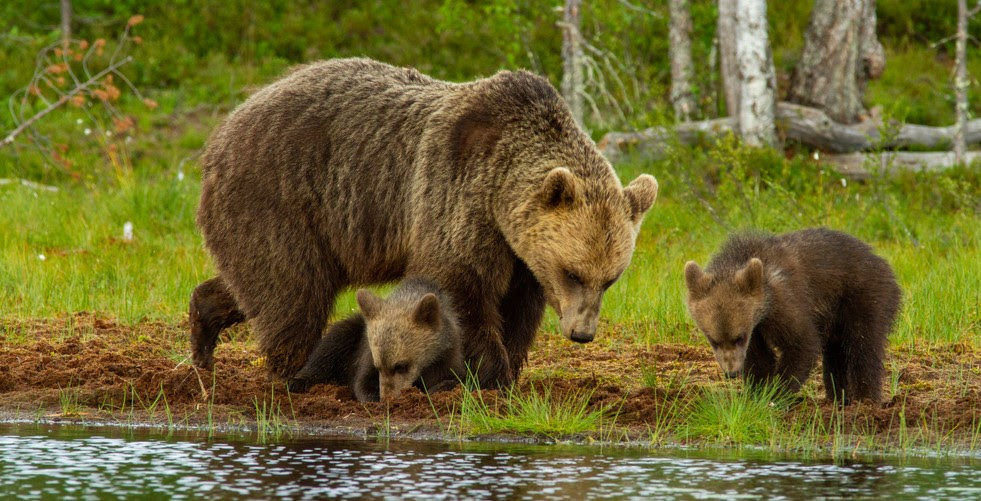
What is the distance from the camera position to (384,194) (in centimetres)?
723

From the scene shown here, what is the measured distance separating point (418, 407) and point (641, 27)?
13.7 meters

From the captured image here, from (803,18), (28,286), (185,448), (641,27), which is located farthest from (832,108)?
(185,448)

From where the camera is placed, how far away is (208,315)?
7953 mm

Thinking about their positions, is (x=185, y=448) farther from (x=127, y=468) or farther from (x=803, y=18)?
(x=803, y=18)

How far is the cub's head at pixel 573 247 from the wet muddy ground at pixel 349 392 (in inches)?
20.9

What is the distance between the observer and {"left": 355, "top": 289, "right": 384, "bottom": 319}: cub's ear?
688 centimetres

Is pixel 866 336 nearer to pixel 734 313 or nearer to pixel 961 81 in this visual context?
pixel 734 313

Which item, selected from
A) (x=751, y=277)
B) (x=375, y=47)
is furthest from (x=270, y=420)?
(x=375, y=47)

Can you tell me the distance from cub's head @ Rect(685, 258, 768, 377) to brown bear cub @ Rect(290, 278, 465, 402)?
134cm

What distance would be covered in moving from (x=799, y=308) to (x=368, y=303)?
7.21ft

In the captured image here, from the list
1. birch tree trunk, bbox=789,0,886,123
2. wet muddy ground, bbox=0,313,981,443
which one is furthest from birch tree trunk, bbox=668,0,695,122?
wet muddy ground, bbox=0,313,981,443

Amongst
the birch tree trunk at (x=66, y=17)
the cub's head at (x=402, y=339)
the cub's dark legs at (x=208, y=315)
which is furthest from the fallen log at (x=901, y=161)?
the birch tree trunk at (x=66, y=17)

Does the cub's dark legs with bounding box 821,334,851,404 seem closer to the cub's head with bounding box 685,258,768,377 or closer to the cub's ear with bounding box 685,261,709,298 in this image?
the cub's head with bounding box 685,258,768,377

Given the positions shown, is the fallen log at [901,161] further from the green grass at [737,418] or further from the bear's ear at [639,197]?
the green grass at [737,418]
